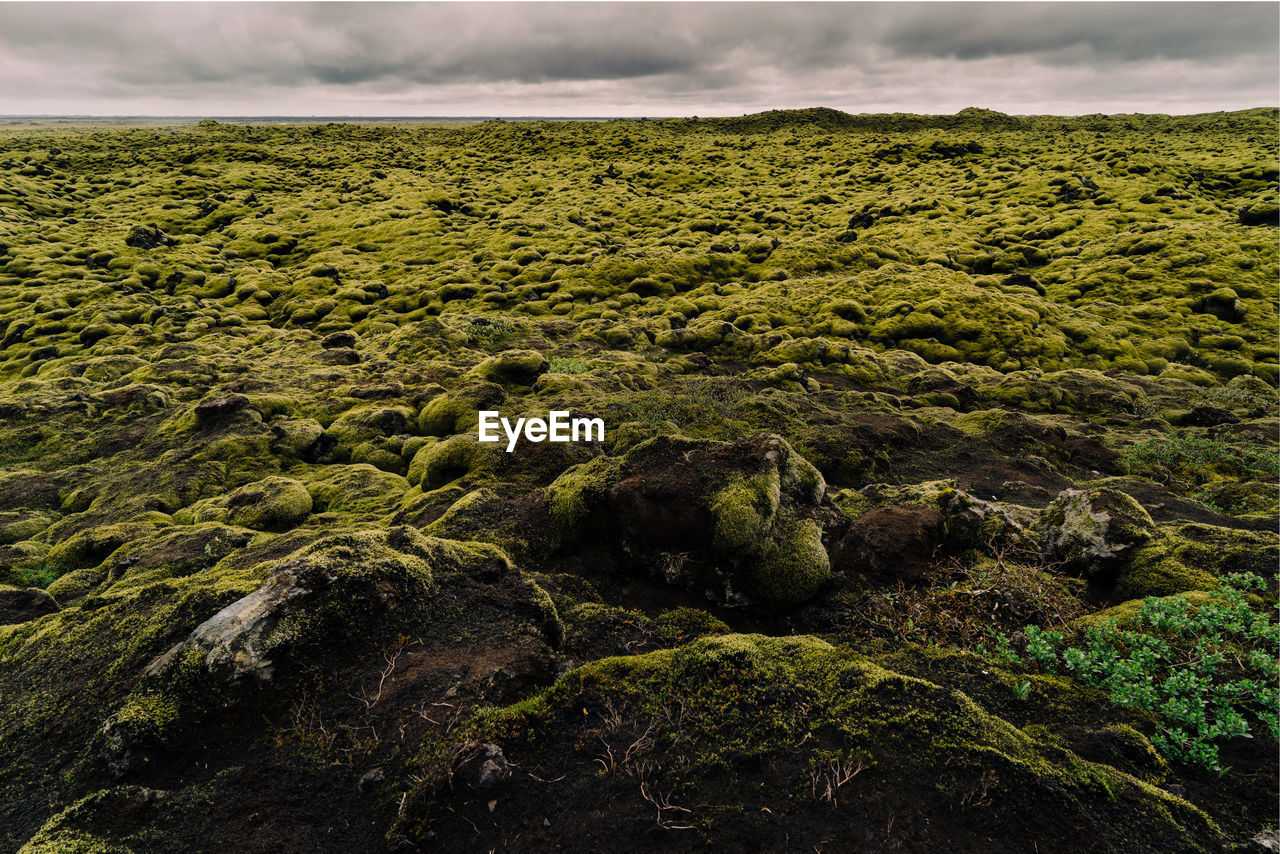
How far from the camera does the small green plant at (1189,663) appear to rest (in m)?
4.58

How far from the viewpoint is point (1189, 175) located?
1606 inches

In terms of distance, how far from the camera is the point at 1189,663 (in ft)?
17.1

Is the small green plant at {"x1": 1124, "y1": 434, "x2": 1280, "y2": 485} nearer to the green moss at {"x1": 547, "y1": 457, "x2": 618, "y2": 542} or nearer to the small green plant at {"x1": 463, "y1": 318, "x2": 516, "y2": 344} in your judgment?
the green moss at {"x1": 547, "y1": 457, "x2": 618, "y2": 542}

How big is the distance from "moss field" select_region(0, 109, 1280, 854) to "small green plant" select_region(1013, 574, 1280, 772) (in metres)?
0.20

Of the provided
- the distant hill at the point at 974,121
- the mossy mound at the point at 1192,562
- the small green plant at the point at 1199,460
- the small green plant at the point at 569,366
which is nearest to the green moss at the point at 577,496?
the mossy mound at the point at 1192,562

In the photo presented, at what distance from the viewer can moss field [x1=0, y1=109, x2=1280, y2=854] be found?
414cm

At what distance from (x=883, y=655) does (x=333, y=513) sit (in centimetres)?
1006

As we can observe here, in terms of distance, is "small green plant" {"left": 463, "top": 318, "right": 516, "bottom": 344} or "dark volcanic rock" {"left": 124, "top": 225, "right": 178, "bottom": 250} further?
"dark volcanic rock" {"left": 124, "top": 225, "right": 178, "bottom": 250}

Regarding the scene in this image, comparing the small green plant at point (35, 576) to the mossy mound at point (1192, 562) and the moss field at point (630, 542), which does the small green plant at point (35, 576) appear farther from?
Answer: the mossy mound at point (1192, 562)

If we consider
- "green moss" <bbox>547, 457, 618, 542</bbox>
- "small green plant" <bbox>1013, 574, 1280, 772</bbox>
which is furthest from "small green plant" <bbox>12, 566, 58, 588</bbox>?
"small green plant" <bbox>1013, 574, 1280, 772</bbox>

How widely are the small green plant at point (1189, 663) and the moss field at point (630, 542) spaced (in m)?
0.20

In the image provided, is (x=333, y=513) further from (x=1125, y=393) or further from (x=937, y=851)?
(x=1125, y=393)

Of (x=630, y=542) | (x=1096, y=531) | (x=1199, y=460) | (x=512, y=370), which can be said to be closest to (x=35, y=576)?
(x=630, y=542)

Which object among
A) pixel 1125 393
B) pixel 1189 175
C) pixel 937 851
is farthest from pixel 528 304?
pixel 1189 175
